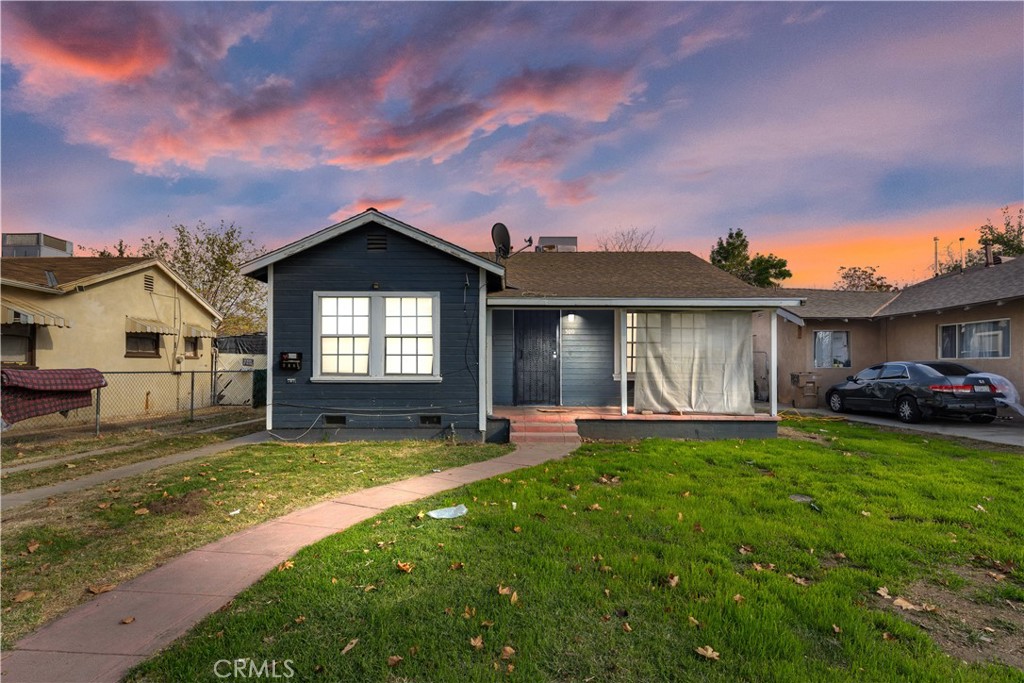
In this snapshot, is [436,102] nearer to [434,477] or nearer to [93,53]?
[93,53]

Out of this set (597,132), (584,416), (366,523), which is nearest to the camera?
(366,523)

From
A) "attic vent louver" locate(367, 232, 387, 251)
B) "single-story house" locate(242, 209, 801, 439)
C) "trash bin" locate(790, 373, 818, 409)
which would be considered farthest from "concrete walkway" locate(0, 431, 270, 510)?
"trash bin" locate(790, 373, 818, 409)

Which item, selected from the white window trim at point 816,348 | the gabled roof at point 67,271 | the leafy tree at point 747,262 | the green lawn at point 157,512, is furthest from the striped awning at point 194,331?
the leafy tree at point 747,262

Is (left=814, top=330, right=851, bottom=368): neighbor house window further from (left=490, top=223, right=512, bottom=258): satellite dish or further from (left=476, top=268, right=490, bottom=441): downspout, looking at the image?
(left=476, top=268, right=490, bottom=441): downspout

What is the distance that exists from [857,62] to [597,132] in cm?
688

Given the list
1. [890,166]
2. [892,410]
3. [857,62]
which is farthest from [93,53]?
[890,166]

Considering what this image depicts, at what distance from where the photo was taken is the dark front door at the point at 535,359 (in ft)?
38.7

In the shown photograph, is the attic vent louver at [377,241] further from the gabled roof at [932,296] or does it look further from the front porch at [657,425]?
the gabled roof at [932,296]

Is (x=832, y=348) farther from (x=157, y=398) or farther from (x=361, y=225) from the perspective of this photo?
(x=157, y=398)

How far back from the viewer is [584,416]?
9.82 metres

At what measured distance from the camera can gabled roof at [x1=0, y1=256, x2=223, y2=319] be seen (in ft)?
36.2

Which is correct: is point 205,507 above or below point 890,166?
below

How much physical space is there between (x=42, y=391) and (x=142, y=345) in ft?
22.2

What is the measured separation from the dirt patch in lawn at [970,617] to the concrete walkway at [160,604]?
453 cm
